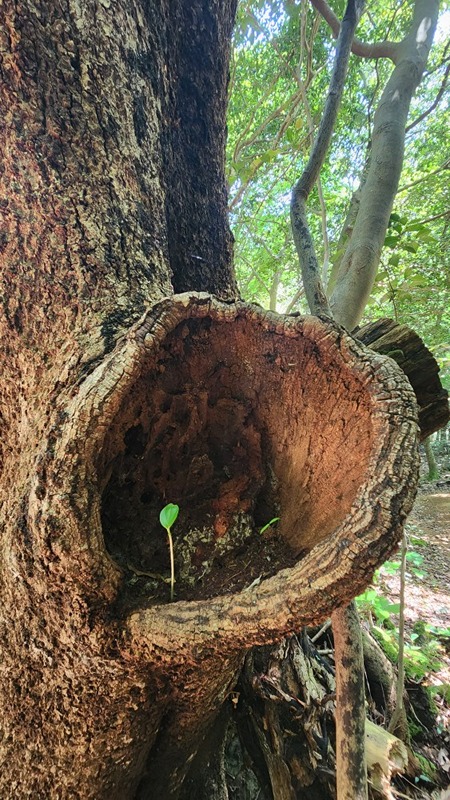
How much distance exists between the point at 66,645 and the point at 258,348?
2.56 feet

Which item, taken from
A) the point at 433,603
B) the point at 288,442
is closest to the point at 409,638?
the point at 433,603

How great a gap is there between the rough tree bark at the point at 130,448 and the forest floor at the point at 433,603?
0.60m

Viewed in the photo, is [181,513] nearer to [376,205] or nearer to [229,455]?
[229,455]

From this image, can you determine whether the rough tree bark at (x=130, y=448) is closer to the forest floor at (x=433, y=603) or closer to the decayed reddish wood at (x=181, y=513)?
the decayed reddish wood at (x=181, y=513)

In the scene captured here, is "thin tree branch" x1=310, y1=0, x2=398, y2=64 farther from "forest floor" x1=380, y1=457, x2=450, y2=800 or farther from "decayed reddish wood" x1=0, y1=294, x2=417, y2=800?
"forest floor" x1=380, y1=457, x2=450, y2=800

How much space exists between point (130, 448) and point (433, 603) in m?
4.33

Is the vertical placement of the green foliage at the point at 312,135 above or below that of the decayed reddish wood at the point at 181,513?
above

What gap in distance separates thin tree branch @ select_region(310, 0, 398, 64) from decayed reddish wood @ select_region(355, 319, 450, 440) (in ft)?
6.48

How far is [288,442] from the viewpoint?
1.06 metres

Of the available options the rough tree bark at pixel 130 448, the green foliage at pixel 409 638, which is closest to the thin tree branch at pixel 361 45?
the rough tree bark at pixel 130 448

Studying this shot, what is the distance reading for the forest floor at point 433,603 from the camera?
7.25 ft

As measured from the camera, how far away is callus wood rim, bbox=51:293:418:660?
68 cm

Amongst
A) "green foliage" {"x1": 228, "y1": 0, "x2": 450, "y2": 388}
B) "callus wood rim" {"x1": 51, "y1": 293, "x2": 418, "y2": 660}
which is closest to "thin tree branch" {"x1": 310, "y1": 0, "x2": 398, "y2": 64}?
"green foliage" {"x1": 228, "y1": 0, "x2": 450, "y2": 388}

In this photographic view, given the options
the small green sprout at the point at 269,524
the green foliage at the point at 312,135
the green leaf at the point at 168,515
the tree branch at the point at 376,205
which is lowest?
the small green sprout at the point at 269,524
